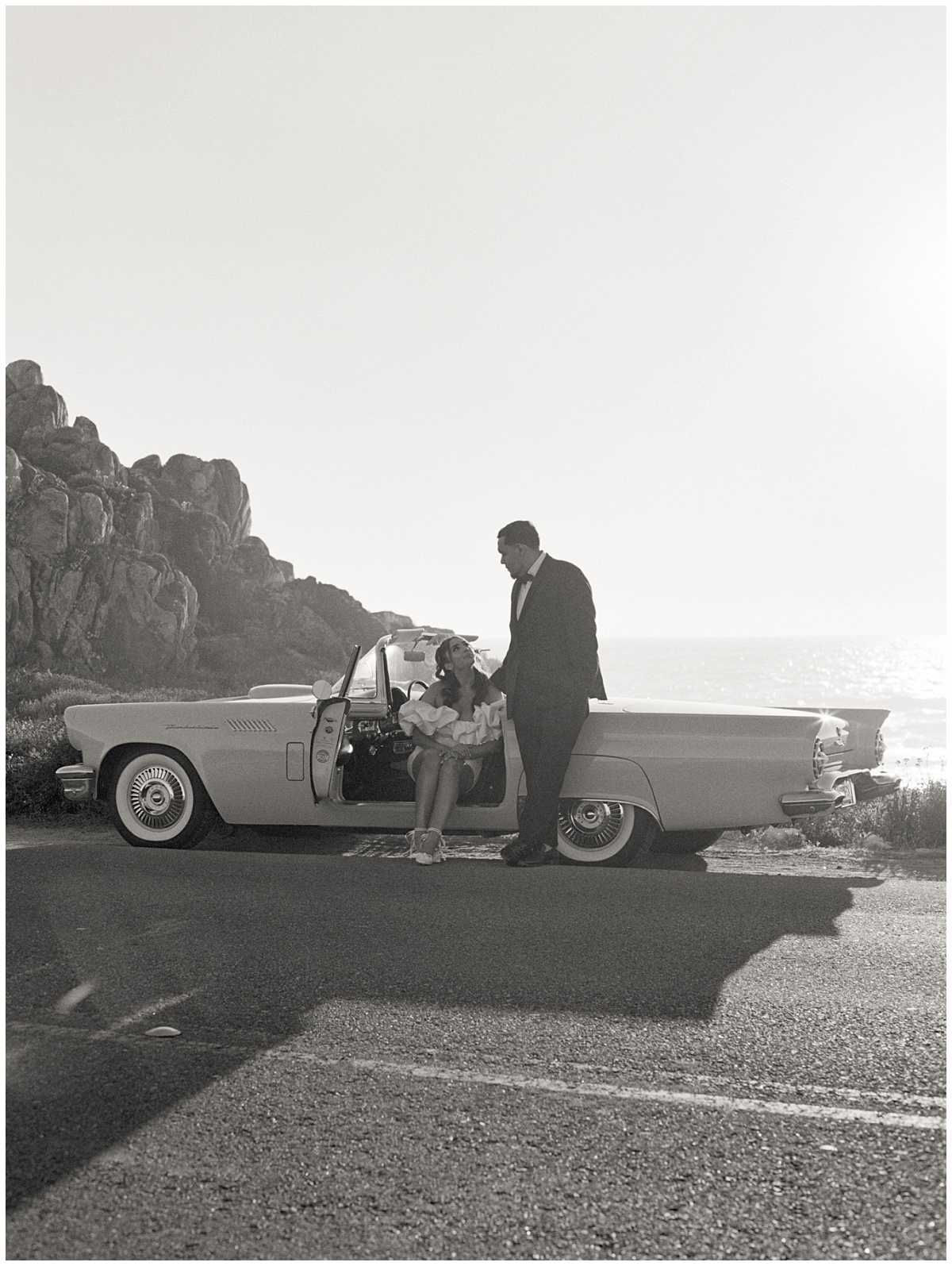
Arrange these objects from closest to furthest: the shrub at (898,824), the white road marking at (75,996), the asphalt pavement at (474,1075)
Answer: the asphalt pavement at (474,1075) → the white road marking at (75,996) → the shrub at (898,824)

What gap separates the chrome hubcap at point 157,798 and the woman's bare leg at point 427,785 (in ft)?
5.75

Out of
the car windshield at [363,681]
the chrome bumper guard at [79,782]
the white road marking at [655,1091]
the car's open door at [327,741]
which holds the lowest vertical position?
the white road marking at [655,1091]

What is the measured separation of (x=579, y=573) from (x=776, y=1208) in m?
5.06

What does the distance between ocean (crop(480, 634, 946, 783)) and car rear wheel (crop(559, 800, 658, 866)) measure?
102 ft

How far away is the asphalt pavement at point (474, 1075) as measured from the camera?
8.57 feet

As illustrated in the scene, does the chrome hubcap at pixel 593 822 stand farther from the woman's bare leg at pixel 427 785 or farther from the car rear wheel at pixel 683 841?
the car rear wheel at pixel 683 841

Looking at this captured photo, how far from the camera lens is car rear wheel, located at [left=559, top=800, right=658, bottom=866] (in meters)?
7.22

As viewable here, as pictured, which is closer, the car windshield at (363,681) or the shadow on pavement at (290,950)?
the shadow on pavement at (290,950)

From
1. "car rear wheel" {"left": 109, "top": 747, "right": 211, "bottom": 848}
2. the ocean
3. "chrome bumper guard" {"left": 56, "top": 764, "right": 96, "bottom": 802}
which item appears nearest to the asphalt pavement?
"car rear wheel" {"left": 109, "top": 747, "right": 211, "bottom": 848}

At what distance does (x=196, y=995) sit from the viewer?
4348 millimetres

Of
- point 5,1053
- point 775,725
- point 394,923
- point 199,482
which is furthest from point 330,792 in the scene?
point 199,482

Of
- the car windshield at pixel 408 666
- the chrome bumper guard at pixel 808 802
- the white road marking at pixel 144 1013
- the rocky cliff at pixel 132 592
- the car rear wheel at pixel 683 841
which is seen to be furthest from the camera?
the rocky cliff at pixel 132 592

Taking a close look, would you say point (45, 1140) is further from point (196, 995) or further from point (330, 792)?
point (330, 792)

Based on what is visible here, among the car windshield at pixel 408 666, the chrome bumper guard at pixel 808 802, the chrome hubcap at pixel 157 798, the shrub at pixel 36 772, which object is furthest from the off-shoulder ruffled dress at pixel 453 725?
the shrub at pixel 36 772
